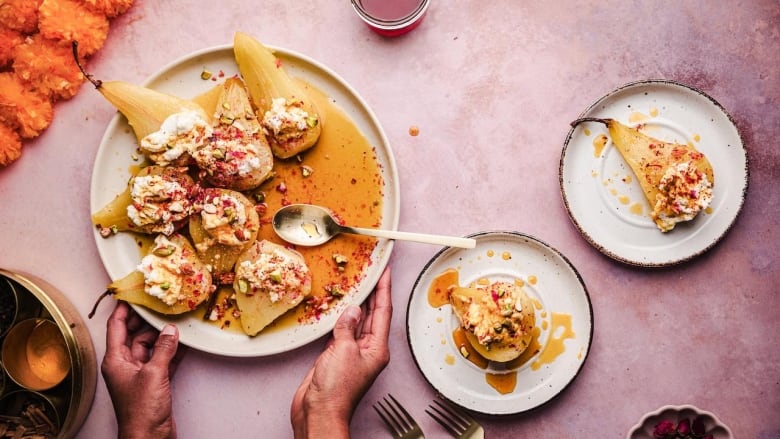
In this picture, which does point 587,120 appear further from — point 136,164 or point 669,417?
point 136,164

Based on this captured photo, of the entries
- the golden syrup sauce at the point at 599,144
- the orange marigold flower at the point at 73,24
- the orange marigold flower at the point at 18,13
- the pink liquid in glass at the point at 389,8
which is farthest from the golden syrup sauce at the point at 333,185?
the golden syrup sauce at the point at 599,144

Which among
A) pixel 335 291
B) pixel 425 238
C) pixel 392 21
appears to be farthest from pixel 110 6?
pixel 425 238

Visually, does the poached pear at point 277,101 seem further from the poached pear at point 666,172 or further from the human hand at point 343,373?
the poached pear at point 666,172

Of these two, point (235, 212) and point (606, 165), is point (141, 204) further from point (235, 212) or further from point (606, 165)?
point (606, 165)

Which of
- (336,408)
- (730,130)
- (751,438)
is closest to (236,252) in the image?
(336,408)

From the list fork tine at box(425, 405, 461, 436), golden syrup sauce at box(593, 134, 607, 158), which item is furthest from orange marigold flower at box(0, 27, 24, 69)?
golden syrup sauce at box(593, 134, 607, 158)
